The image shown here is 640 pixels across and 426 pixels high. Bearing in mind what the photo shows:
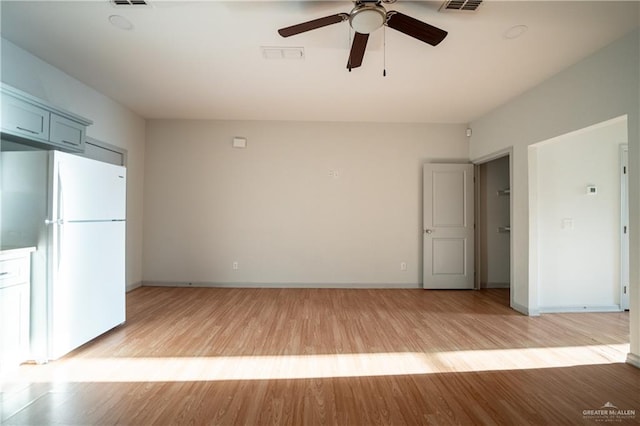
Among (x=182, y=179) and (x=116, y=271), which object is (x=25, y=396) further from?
(x=182, y=179)

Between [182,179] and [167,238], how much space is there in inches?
39.2

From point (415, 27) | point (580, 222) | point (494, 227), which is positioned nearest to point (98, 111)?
point (415, 27)

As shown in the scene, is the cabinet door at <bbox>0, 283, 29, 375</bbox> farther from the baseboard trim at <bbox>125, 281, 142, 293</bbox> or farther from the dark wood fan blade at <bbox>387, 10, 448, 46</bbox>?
the dark wood fan blade at <bbox>387, 10, 448, 46</bbox>

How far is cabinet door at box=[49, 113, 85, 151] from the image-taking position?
8.79 ft

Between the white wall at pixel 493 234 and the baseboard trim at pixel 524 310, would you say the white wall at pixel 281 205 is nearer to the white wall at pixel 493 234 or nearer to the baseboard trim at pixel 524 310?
the white wall at pixel 493 234

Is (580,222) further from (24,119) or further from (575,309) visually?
(24,119)

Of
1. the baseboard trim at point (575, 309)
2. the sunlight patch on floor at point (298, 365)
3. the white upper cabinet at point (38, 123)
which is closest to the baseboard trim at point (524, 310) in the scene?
the baseboard trim at point (575, 309)

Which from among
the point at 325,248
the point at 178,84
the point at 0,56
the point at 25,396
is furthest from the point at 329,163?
the point at 25,396

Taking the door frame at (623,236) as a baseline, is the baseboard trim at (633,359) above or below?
below

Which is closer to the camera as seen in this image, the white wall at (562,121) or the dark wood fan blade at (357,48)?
the dark wood fan blade at (357,48)

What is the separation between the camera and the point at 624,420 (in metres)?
1.71

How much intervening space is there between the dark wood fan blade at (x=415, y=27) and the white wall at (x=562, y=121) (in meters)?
1.78

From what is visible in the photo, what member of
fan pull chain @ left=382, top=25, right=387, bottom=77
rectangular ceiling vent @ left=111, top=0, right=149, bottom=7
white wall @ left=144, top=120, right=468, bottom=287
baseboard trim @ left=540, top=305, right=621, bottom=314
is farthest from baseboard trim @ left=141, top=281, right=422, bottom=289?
rectangular ceiling vent @ left=111, top=0, right=149, bottom=7

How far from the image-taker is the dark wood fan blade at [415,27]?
6.20 ft
